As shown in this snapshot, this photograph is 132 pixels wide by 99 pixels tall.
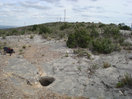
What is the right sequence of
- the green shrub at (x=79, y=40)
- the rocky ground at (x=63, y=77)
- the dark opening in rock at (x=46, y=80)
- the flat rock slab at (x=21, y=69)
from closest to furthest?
the rocky ground at (x=63, y=77), the dark opening in rock at (x=46, y=80), the flat rock slab at (x=21, y=69), the green shrub at (x=79, y=40)

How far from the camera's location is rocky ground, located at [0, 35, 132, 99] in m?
5.23

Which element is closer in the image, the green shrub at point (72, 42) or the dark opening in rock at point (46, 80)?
the dark opening in rock at point (46, 80)

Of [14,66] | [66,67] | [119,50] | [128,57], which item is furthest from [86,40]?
[14,66]

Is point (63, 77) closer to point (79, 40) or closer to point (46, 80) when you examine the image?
point (46, 80)

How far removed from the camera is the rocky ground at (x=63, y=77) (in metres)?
5.23

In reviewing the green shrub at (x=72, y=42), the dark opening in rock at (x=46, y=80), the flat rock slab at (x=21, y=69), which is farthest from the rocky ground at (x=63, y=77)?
the green shrub at (x=72, y=42)

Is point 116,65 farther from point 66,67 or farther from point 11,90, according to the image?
point 11,90

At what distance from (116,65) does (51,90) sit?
381cm

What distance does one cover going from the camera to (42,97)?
514cm

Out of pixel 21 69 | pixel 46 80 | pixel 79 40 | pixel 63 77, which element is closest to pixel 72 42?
pixel 79 40

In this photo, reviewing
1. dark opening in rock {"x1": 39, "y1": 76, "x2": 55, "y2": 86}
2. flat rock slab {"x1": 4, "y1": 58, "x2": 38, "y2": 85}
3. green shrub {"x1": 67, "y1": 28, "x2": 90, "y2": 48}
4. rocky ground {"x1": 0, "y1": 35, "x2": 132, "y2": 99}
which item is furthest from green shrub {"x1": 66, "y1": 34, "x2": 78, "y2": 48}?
dark opening in rock {"x1": 39, "y1": 76, "x2": 55, "y2": 86}

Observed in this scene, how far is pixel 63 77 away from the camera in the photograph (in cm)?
668

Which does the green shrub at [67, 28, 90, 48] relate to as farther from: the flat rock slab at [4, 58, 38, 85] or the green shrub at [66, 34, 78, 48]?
the flat rock slab at [4, 58, 38, 85]

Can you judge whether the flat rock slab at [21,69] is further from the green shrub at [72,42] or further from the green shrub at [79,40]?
the green shrub at [79,40]
